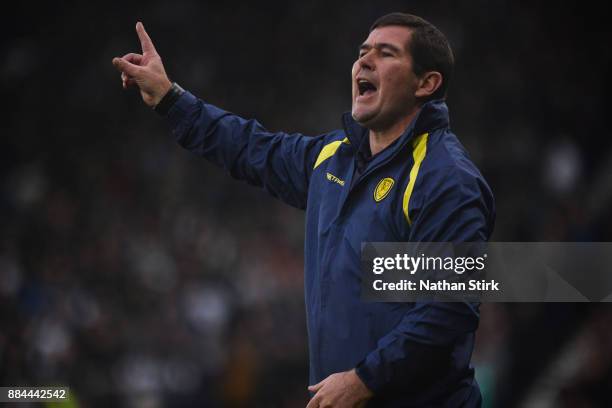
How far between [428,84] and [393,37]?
19cm

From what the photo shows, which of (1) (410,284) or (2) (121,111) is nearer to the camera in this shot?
(1) (410,284)

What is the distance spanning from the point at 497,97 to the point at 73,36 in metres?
5.65

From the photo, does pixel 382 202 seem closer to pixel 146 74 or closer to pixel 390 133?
pixel 390 133

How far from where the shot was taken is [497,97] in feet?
40.3


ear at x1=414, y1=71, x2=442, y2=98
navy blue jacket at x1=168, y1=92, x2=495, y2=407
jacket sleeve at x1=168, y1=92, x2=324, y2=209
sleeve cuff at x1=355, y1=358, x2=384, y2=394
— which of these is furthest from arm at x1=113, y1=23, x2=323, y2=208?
sleeve cuff at x1=355, y1=358, x2=384, y2=394

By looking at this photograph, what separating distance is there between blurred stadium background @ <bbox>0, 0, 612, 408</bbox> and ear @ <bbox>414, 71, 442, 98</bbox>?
3803mm

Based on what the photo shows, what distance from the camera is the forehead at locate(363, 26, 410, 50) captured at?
307 centimetres

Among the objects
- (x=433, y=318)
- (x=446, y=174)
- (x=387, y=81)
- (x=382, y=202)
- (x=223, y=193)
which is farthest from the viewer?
(x=223, y=193)

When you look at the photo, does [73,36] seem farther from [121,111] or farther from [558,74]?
[558,74]

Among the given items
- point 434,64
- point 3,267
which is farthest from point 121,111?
point 434,64

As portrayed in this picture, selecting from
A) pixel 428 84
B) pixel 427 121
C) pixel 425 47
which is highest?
pixel 425 47

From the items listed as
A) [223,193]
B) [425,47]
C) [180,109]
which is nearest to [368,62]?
[425,47]

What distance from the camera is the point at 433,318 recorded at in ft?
8.66

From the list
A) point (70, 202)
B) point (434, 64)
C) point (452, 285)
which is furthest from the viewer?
point (70, 202)
